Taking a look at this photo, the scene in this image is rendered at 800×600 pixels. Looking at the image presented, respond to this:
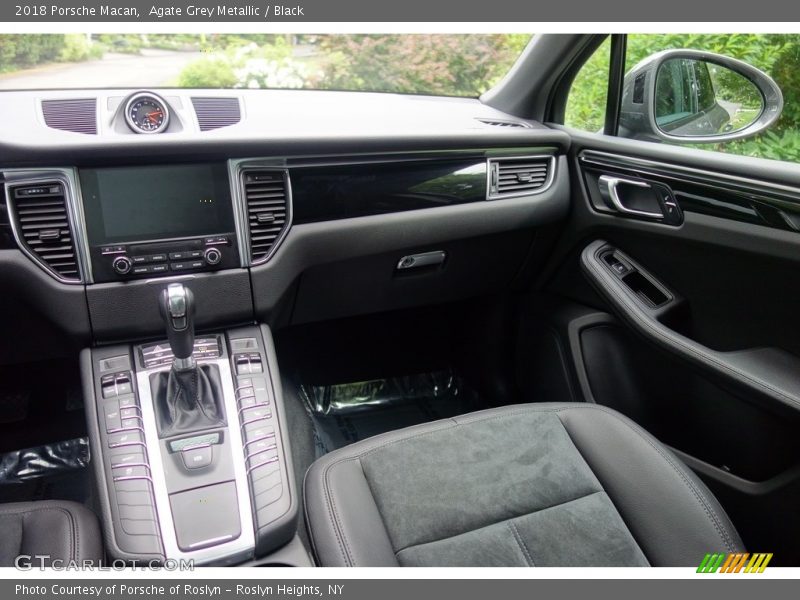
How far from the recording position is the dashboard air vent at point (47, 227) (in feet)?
4.60

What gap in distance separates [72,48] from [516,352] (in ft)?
5.30

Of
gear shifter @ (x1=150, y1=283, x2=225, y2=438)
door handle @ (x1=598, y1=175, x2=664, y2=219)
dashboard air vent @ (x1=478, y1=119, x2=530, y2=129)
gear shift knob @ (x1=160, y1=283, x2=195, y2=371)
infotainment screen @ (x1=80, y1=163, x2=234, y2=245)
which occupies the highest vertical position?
dashboard air vent @ (x1=478, y1=119, x2=530, y2=129)

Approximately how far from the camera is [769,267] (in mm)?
1545

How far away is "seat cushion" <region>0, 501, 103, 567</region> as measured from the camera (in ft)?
4.05

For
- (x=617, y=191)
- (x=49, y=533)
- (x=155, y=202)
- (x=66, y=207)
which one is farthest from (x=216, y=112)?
(x=617, y=191)

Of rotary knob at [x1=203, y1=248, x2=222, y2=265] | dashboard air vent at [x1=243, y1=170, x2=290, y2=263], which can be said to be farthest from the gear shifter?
dashboard air vent at [x1=243, y1=170, x2=290, y2=263]

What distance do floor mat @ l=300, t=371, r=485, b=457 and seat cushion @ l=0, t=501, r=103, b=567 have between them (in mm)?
948

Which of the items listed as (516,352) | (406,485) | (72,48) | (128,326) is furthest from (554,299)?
(72,48)

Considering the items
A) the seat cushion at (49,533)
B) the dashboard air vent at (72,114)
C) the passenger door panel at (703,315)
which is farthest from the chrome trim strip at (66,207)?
the passenger door panel at (703,315)

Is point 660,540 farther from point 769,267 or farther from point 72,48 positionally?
point 72,48

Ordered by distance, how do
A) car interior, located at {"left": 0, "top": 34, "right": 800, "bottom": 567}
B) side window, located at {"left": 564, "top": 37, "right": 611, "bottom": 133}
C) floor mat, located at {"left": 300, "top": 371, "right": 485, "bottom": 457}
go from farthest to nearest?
floor mat, located at {"left": 300, "top": 371, "right": 485, "bottom": 457} → side window, located at {"left": 564, "top": 37, "right": 611, "bottom": 133} → car interior, located at {"left": 0, "top": 34, "right": 800, "bottom": 567}

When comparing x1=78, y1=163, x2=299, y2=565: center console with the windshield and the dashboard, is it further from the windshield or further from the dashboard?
the windshield

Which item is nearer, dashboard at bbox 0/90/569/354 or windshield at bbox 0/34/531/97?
dashboard at bbox 0/90/569/354

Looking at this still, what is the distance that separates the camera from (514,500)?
1.36m
